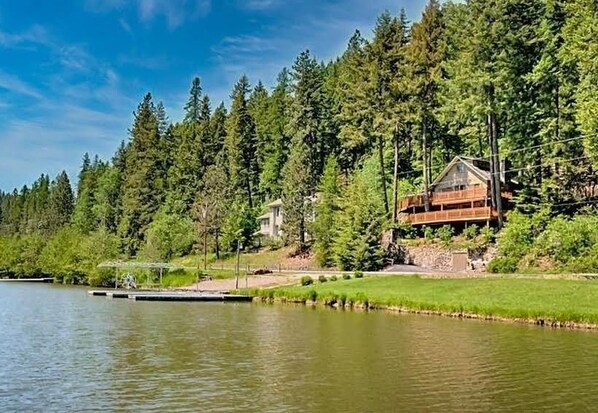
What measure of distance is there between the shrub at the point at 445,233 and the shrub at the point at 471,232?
55.6 inches

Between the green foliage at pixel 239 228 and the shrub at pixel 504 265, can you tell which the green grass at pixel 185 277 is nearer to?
the green foliage at pixel 239 228

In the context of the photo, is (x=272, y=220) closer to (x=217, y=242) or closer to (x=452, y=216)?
(x=217, y=242)

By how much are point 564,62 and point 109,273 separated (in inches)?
2076

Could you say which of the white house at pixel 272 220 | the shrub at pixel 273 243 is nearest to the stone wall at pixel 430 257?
the shrub at pixel 273 243

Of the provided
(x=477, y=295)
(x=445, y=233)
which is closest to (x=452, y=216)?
(x=445, y=233)

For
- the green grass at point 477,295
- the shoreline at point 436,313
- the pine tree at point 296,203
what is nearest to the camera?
the shoreline at point 436,313

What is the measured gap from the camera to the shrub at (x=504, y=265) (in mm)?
45344

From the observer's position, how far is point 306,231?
74.0 metres

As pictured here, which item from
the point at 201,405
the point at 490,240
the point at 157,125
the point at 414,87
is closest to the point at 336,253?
the point at 490,240

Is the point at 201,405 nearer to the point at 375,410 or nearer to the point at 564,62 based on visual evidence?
the point at 375,410

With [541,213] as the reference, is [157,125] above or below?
above

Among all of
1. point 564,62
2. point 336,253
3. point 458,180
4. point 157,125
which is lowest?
point 336,253

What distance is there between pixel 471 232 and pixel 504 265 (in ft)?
35.9

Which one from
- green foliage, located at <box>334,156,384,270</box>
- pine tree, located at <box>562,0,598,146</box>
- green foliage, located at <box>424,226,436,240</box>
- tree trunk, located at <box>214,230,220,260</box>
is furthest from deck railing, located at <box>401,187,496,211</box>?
tree trunk, located at <box>214,230,220,260</box>
